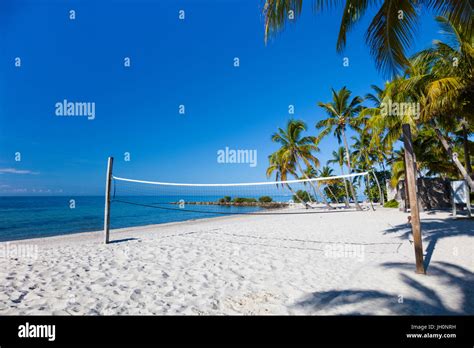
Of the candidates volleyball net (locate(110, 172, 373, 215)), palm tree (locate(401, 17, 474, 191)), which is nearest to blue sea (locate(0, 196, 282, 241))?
volleyball net (locate(110, 172, 373, 215))

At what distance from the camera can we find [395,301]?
9.41 feet

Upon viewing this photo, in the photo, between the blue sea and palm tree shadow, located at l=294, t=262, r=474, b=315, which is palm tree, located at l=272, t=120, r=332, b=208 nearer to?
the blue sea

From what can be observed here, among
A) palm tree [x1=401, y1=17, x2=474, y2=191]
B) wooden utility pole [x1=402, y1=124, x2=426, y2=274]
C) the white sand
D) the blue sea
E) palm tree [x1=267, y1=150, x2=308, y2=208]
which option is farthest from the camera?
palm tree [x1=267, y1=150, x2=308, y2=208]

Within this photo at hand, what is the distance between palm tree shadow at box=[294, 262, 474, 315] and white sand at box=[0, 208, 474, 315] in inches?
0.5

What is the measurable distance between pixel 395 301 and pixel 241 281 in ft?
6.59

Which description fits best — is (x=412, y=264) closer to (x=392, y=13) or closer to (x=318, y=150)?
(x=392, y=13)

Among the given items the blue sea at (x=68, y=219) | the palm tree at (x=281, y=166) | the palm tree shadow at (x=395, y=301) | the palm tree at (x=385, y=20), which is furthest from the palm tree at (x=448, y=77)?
the palm tree at (x=281, y=166)

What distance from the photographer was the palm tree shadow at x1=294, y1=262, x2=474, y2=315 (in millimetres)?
2654

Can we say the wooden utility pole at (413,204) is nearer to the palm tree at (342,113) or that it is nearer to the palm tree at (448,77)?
the palm tree at (448,77)

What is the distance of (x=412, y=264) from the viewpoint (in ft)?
14.1

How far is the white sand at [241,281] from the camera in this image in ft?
9.12

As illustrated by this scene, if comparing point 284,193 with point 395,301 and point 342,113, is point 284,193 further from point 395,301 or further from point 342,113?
point 395,301
